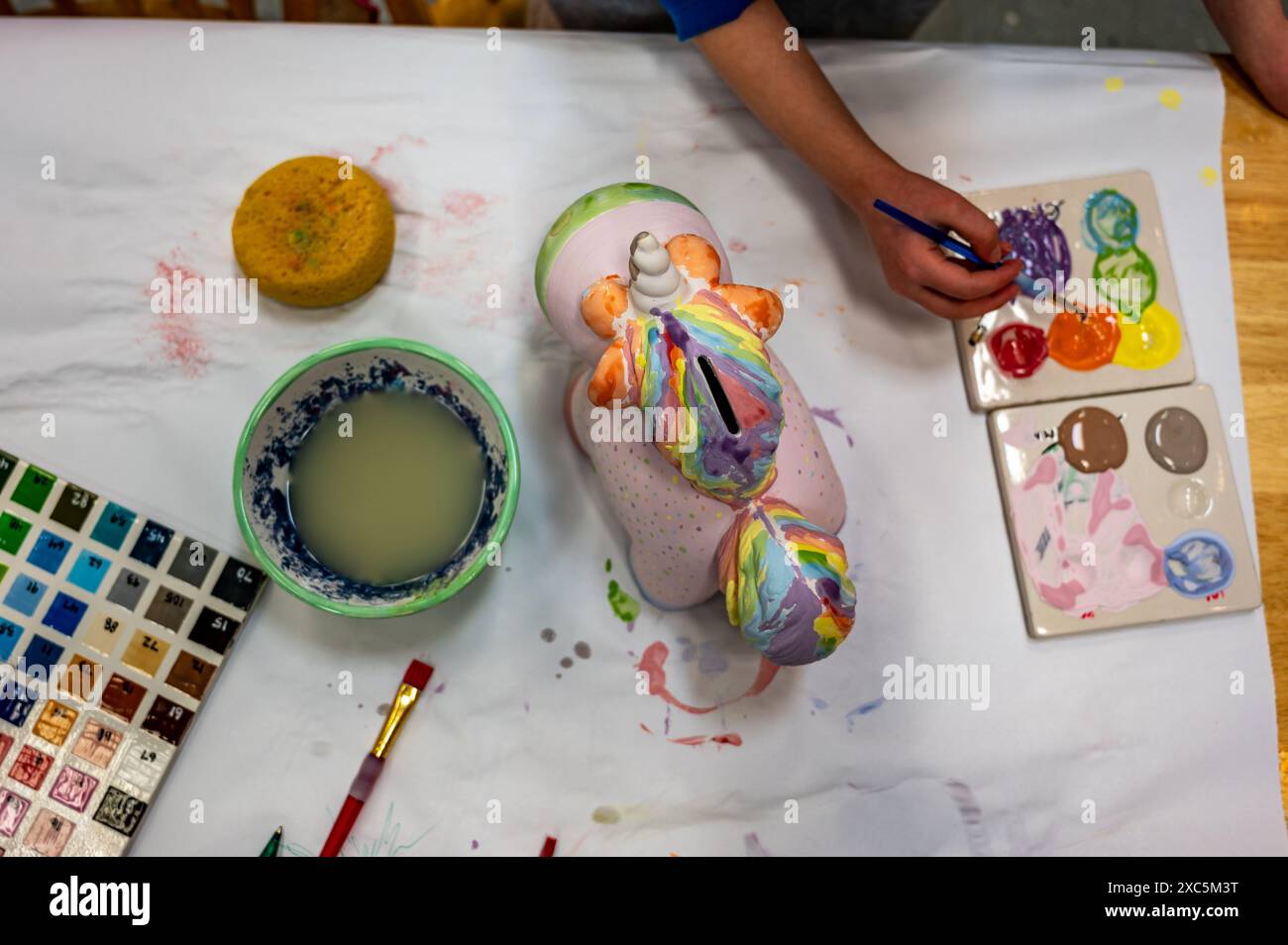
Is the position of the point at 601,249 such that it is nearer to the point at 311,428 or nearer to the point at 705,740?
the point at 311,428

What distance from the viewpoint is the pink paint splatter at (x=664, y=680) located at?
710 millimetres

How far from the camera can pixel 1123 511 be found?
2.38ft

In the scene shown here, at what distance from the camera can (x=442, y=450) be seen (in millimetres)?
682

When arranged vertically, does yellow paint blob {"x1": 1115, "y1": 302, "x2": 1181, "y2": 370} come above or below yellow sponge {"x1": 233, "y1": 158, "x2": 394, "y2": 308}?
below

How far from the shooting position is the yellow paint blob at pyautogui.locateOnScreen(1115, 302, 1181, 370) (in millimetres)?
743

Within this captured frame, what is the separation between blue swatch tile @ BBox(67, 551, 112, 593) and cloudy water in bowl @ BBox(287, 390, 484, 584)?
0.52ft

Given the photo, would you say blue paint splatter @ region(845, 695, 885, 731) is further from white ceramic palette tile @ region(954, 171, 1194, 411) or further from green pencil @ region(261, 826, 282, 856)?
green pencil @ region(261, 826, 282, 856)

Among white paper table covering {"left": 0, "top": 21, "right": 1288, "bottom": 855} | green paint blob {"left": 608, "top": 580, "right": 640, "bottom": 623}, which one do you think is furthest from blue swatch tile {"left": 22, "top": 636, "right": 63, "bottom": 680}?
green paint blob {"left": 608, "top": 580, "right": 640, "bottom": 623}

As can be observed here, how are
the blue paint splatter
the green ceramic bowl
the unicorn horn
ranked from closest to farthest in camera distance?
the unicorn horn
the green ceramic bowl
the blue paint splatter

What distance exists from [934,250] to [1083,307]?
0.15 metres

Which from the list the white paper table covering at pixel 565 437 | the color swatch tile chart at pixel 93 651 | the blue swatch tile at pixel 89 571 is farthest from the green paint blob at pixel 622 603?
the blue swatch tile at pixel 89 571
